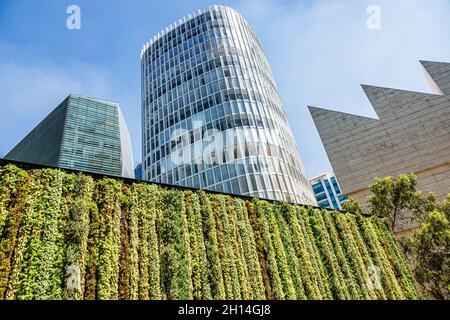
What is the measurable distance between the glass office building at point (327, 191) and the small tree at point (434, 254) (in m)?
85.0

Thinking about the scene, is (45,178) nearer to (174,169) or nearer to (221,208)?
(221,208)

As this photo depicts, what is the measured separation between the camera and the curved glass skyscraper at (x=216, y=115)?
36656mm

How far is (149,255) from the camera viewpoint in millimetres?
8844

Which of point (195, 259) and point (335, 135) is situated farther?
point (335, 135)

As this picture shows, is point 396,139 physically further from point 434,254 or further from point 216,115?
point 434,254

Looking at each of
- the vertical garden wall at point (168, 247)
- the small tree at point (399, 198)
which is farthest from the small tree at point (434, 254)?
the vertical garden wall at point (168, 247)

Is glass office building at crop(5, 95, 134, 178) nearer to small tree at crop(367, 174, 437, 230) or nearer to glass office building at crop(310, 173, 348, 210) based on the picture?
small tree at crop(367, 174, 437, 230)

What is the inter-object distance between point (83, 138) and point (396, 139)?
54643mm

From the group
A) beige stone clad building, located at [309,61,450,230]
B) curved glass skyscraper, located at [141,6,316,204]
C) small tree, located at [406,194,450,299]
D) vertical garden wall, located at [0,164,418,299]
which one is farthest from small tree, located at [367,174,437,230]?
beige stone clad building, located at [309,61,450,230]

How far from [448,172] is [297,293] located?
112ft

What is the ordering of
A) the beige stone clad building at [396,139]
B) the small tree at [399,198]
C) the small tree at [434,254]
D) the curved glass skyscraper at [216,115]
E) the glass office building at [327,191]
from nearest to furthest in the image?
the small tree at [434,254]
the small tree at [399,198]
the beige stone clad building at [396,139]
the curved glass skyscraper at [216,115]
the glass office building at [327,191]

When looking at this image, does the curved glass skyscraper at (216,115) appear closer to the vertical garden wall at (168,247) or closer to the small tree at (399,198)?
the small tree at (399,198)
